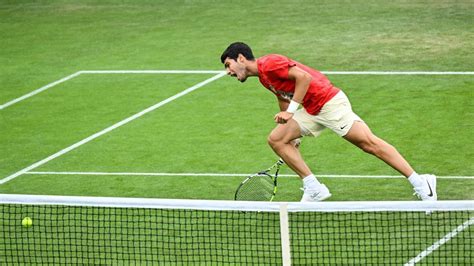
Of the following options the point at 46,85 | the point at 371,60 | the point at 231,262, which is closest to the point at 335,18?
the point at 371,60

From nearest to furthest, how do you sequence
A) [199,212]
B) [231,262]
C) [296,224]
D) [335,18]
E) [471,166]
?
[231,262] < [296,224] < [199,212] < [471,166] < [335,18]

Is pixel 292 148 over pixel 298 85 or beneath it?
beneath

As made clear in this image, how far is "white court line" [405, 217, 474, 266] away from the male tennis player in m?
0.62

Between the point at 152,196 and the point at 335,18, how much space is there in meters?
10.8

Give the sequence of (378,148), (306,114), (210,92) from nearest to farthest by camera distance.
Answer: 1. (378,148)
2. (306,114)
3. (210,92)

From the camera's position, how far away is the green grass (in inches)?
561

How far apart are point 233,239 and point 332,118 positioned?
176 cm

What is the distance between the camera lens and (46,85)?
63.7ft

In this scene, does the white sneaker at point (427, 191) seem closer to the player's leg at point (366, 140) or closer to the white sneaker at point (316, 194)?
the player's leg at point (366, 140)

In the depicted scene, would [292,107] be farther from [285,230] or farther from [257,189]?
[285,230]

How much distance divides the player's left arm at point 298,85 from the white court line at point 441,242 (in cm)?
197

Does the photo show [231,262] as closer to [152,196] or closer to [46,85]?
[152,196]

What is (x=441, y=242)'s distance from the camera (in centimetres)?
1115

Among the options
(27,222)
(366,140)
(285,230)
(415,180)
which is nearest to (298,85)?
(366,140)
